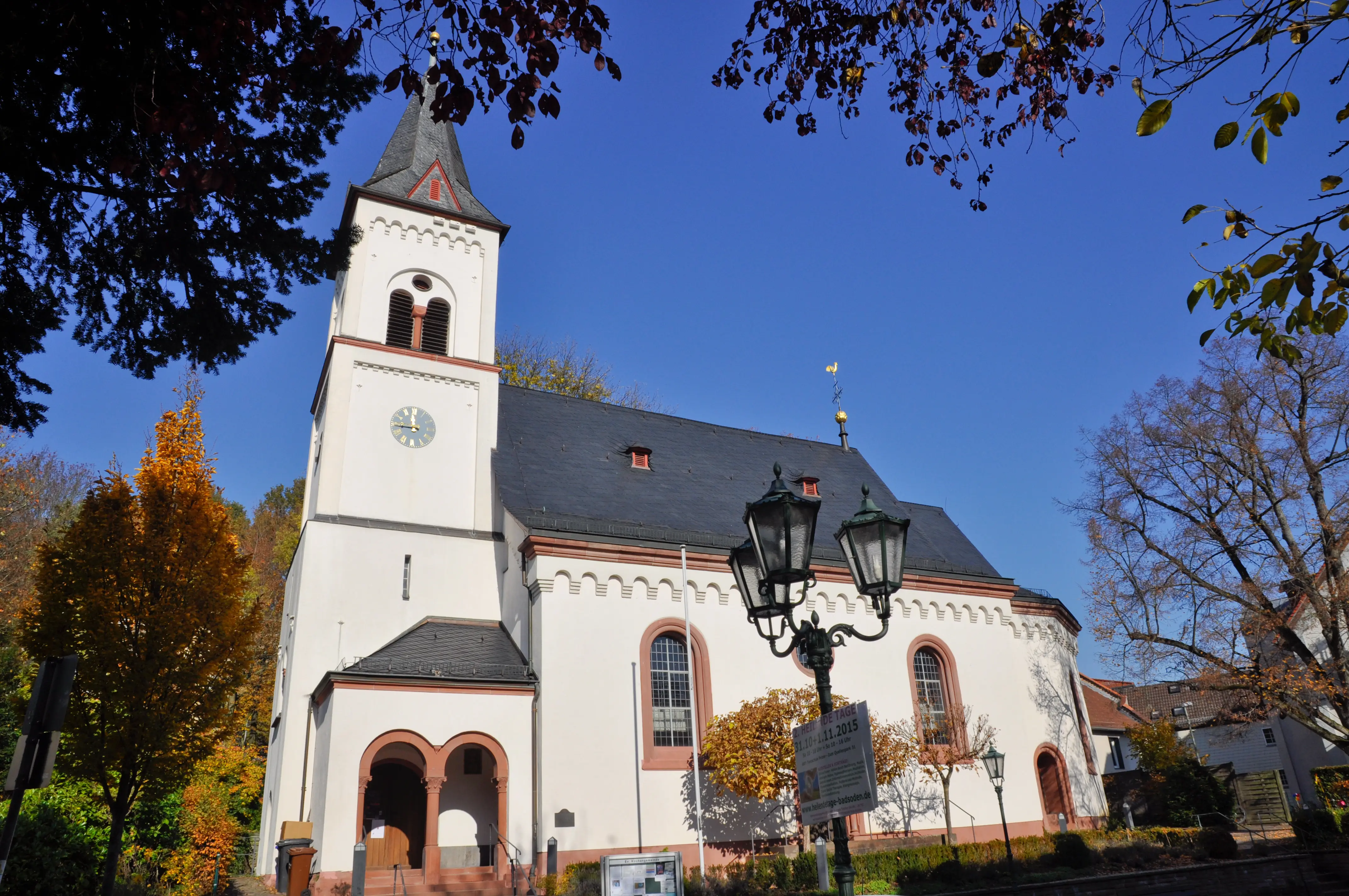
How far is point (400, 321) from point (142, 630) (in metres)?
10.9

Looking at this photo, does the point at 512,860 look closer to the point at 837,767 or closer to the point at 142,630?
the point at 142,630

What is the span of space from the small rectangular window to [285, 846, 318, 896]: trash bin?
36987mm

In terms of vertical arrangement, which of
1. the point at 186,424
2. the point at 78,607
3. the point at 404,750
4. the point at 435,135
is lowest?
the point at 404,750

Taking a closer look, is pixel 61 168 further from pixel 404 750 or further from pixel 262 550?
pixel 262 550

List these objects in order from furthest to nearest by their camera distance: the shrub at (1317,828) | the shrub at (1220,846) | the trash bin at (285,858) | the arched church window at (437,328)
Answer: the arched church window at (437,328) < the shrub at (1317,828) < the shrub at (1220,846) < the trash bin at (285,858)

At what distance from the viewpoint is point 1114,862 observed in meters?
18.3

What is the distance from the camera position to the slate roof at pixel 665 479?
20906 millimetres

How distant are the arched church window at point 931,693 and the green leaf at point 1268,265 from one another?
63.1ft

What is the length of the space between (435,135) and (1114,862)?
84.0 ft

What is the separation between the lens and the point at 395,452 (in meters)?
21.5

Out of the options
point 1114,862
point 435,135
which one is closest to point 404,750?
point 1114,862

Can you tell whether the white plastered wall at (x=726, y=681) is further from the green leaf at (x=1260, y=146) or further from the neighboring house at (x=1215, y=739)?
the green leaf at (x=1260, y=146)

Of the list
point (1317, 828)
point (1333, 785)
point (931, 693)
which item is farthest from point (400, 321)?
point (1333, 785)

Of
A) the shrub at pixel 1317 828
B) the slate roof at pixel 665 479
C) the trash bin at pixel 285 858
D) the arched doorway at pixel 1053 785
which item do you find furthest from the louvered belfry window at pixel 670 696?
the shrub at pixel 1317 828
